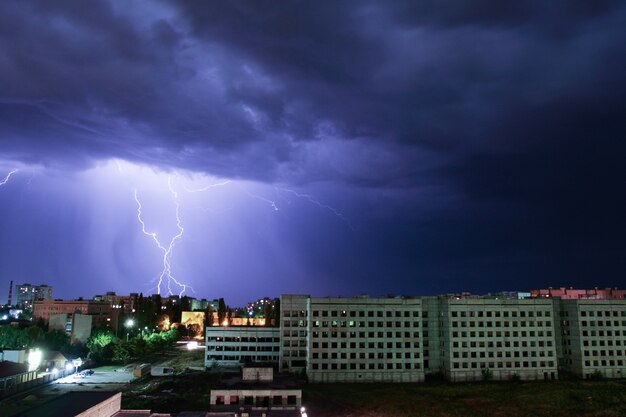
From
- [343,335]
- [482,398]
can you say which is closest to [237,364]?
[343,335]

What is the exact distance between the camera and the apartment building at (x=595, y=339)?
70.1m

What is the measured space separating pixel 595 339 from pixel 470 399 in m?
27.0

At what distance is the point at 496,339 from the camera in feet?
229

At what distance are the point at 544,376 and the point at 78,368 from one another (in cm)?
6915

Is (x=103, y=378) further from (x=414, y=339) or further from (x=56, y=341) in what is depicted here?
(x=414, y=339)

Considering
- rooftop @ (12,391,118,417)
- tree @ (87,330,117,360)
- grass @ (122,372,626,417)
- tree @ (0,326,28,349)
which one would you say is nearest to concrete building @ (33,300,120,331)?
tree @ (87,330,117,360)

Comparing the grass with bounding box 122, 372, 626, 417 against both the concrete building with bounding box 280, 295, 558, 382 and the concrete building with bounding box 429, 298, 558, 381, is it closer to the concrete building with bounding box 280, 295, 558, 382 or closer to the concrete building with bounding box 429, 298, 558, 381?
the concrete building with bounding box 280, 295, 558, 382

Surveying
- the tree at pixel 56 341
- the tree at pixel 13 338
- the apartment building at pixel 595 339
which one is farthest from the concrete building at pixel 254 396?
the tree at pixel 56 341

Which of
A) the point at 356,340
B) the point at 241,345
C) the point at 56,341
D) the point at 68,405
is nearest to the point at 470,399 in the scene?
the point at 356,340

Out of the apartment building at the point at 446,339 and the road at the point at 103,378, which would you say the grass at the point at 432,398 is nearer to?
the apartment building at the point at 446,339

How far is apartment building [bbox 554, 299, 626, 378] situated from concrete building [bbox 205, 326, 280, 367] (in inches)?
1698

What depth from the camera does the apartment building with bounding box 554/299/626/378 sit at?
7012cm

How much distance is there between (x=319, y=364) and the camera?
6656 centimetres

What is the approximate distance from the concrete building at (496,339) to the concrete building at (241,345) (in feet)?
78.4
